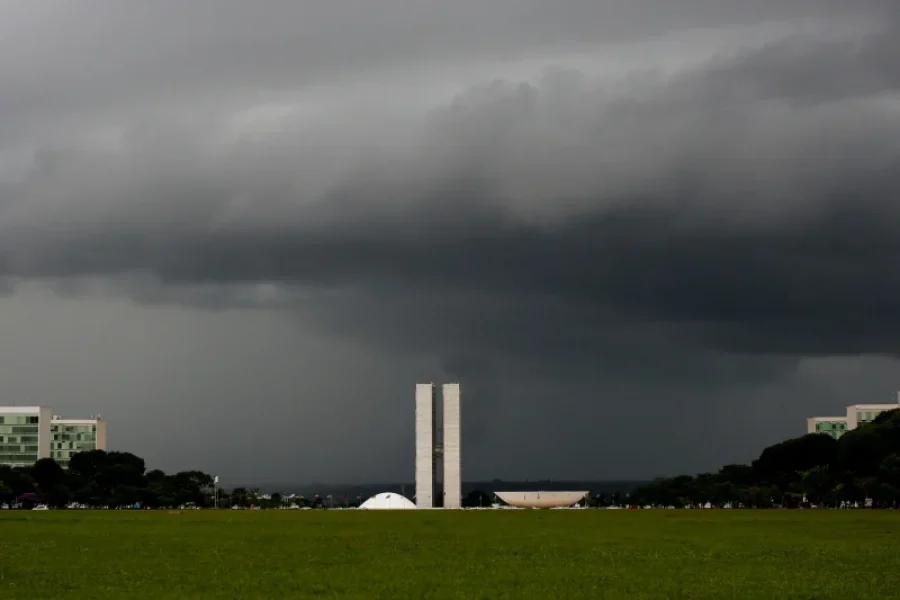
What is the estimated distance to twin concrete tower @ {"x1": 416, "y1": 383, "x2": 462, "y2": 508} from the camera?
125 metres

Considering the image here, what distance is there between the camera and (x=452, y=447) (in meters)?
127

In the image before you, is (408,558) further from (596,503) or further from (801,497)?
(596,503)

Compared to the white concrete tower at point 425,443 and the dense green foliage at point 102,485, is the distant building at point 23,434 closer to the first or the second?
the dense green foliage at point 102,485

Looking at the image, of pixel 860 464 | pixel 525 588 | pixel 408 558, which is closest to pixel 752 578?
pixel 525 588

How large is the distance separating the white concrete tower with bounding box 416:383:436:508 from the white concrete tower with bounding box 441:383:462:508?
148cm

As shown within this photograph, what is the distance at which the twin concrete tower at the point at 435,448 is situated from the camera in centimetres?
12544

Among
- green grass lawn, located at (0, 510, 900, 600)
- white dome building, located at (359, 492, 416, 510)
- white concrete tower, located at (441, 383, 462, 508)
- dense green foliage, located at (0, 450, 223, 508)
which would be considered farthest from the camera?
white concrete tower, located at (441, 383, 462, 508)

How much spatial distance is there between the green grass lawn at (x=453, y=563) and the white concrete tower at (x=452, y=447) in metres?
73.4

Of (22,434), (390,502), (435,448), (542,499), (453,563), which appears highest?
(22,434)

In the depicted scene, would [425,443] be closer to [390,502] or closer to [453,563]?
[390,502]

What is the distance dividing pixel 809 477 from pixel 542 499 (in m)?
30.2

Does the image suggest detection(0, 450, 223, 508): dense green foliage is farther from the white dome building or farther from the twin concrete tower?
the twin concrete tower

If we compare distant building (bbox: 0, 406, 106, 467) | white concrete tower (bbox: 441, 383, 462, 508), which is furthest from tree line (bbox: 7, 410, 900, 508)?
distant building (bbox: 0, 406, 106, 467)

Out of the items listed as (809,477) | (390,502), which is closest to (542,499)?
(390,502)
